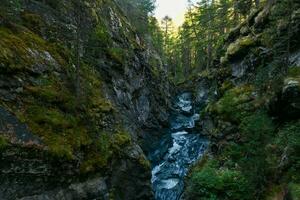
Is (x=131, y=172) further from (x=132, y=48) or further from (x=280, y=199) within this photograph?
(x=132, y=48)

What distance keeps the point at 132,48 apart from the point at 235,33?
11567 mm

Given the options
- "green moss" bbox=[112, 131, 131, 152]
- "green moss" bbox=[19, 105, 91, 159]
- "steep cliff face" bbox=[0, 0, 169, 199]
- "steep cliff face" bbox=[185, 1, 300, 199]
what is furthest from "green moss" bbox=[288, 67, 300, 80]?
"green moss" bbox=[19, 105, 91, 159]

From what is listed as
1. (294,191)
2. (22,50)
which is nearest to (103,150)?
(22,50)

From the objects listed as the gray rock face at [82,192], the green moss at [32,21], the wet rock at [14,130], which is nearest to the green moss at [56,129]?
the wet rock at [14,130]

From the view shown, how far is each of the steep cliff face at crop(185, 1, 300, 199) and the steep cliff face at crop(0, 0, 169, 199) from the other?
4.52 m

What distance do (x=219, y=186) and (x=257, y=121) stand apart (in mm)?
3850

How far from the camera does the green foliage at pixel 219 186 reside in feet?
50.6

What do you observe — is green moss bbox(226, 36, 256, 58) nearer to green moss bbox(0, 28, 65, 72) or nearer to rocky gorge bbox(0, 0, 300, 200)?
rocky gorge bbox(0, 0, 300, 200)

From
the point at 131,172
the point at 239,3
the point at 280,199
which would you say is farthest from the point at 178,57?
the point at 280,199

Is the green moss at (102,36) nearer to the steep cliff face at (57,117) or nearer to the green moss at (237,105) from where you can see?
the steep cliff face at (57,117)

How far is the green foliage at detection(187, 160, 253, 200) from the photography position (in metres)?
15.4

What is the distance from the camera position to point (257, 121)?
14844 millimetres

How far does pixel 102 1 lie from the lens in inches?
1340

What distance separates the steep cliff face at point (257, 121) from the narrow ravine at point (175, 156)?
7.73ft
